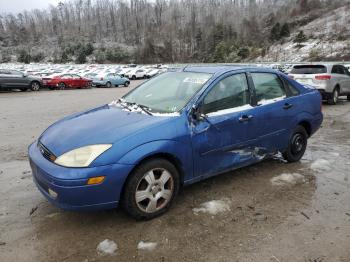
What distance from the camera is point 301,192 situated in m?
4.57

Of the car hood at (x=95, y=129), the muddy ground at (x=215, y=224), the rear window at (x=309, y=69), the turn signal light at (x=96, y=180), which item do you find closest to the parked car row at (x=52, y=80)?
the rear window at (x=309, y=69)

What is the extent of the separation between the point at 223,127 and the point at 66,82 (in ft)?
77.9

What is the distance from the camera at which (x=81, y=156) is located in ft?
11.2

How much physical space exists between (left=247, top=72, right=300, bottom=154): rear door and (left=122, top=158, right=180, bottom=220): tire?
54.2 inches

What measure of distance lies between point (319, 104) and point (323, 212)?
255 cm

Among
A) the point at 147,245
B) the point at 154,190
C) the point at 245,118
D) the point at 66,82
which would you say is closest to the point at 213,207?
the point at 154,190

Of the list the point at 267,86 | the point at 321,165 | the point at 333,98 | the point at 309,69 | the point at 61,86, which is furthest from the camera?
the point at 61,86

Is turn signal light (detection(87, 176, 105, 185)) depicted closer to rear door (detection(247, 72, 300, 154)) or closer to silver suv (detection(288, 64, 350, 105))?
rear door (detection(247, 72, 300, 154))

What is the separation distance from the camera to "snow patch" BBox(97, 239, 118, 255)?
3236mm

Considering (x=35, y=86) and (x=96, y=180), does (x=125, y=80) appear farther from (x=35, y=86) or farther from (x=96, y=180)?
(x=96, y=180)

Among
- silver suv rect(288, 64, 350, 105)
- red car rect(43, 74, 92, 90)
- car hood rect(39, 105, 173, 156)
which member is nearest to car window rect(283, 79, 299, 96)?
car hood rect(39, 105, 173, 156)

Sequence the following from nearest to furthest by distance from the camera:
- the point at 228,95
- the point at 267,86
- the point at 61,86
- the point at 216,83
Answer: the point at 216,83, the point at 228,95, the point at 267,86, the point at 61,86

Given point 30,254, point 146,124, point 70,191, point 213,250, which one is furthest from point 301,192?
point 30,254

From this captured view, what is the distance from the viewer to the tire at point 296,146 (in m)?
5.59
